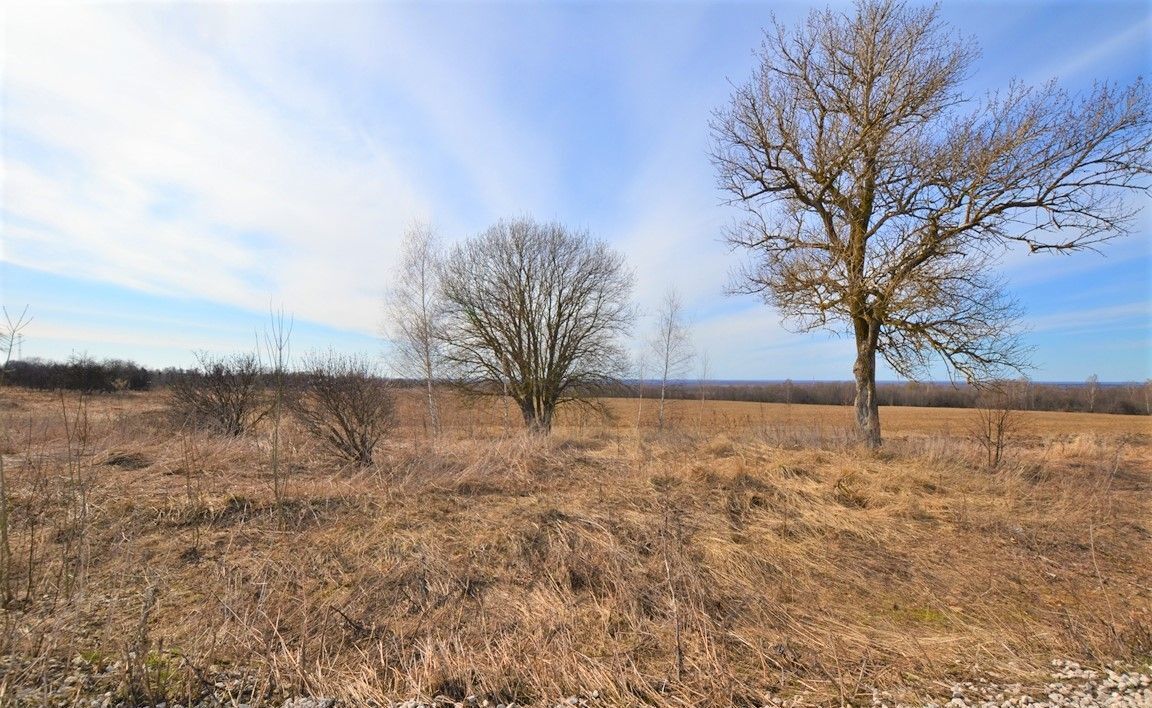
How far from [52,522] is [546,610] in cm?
511

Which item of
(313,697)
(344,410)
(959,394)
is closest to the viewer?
(313,697)

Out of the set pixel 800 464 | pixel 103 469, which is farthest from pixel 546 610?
pixel 103 469

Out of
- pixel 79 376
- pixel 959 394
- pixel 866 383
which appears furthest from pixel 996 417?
pixel 79 376

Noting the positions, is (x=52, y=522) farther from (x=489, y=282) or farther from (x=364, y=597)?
(x=489, y=282)

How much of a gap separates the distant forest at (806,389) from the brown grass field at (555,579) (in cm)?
428

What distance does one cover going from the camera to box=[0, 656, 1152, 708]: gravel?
254cm

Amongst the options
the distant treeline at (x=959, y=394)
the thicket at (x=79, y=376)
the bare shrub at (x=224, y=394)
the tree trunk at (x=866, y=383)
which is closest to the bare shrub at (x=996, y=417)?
the distant treeline at (x=959, y=394)

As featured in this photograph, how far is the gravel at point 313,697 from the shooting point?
Answer: 99.8 inches

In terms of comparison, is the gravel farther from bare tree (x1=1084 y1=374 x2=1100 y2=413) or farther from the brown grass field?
bare tree (x1=1084 y1=374 x2=1100 y2=413)

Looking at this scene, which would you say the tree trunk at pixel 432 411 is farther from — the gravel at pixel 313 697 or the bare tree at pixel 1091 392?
the bare tree at pixel 1091 392

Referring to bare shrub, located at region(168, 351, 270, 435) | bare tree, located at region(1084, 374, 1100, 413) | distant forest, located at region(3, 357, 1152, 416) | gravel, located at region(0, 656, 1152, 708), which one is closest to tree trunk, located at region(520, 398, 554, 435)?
distant forest, located at region(3, 357, 1152, 416)

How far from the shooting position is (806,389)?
57531mm

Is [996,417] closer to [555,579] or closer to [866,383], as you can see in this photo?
[866,383]

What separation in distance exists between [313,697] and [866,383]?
1079 centimetres
